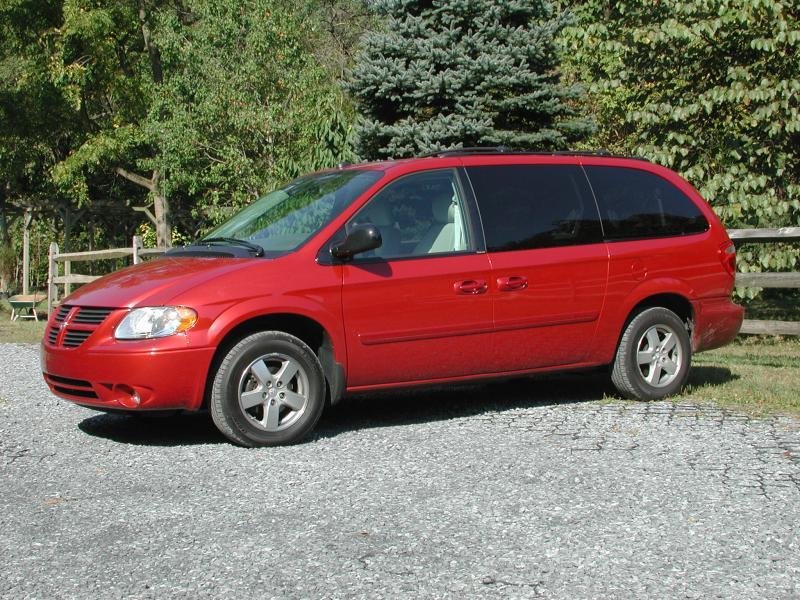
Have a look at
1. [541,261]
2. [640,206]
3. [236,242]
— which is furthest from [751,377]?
[236,242]

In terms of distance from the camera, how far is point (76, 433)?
7.66 m

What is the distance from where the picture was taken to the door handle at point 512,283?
7.80 metres

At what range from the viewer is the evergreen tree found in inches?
596

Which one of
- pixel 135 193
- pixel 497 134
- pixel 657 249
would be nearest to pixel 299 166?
pixel 497 134

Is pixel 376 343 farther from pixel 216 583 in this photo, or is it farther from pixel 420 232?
pixel 216 583

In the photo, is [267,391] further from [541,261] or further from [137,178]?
[137,178]

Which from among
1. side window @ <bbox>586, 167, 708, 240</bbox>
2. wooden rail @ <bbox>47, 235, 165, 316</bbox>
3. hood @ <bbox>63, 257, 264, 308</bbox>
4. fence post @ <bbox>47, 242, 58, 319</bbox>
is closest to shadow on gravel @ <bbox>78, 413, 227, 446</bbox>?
hood @ <bbox>63, 257, 264, 308</bbox>

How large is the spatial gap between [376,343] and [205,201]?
727 inches

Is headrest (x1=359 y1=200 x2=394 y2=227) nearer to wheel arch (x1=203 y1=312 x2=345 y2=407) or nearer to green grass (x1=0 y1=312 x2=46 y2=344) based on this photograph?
wheel arch (x1=203 y1=312 x2=345 y2=407)

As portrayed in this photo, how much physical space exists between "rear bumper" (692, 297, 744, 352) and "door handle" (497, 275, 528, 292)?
66.5 inches

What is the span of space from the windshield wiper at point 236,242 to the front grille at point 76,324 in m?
1.02

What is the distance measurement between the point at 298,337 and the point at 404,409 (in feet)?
4.95

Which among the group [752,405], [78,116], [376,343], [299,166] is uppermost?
[78,116]

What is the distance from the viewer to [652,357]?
870cm
